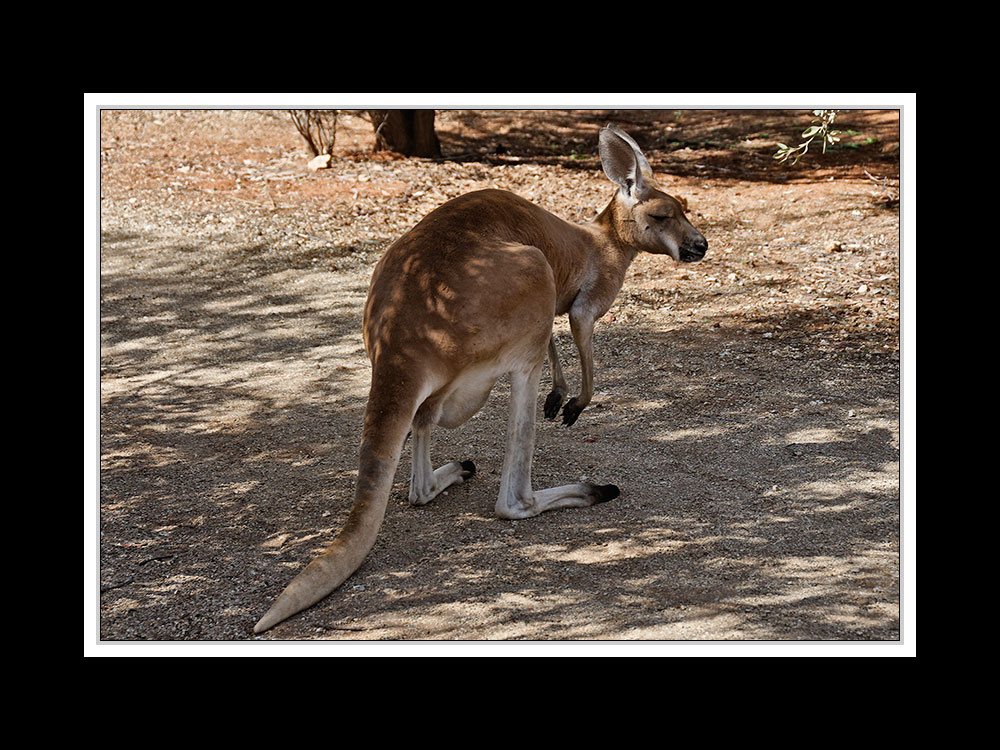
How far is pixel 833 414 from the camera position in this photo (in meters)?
6.11

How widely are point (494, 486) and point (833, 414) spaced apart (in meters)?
2.15

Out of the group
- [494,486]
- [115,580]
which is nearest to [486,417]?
[494,486]

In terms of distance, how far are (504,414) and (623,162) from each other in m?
1.69

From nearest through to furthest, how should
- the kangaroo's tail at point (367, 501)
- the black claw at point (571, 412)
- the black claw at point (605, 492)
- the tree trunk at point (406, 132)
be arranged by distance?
the kangaroo's tail at point (367, 501) → the black claw at point (605, 492) → the black claw at point (571, 412) → the tree trunk at point (406, 132)

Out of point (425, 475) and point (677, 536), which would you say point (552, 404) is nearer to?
point (425, 475)

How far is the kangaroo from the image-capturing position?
4137 millimetres

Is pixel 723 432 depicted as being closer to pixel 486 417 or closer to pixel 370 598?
pixel 486 417

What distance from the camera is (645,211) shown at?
5512 millimetres

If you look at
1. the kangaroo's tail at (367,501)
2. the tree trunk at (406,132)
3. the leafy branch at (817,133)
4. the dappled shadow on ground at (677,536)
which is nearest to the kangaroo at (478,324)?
the kangaroo's tail at (367,501)

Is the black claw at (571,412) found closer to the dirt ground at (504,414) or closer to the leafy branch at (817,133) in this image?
the dirt ground at (504,414)

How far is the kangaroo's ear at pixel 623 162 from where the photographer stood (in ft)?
17.7

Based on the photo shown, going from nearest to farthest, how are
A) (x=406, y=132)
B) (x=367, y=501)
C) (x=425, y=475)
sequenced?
(x=367, y=501), (x=425, y=475), (x=406, y=132)

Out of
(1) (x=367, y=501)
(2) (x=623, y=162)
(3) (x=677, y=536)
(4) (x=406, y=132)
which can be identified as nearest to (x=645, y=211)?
(2) (x=623, y=162)

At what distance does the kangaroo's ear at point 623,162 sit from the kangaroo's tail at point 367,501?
6.27ft
